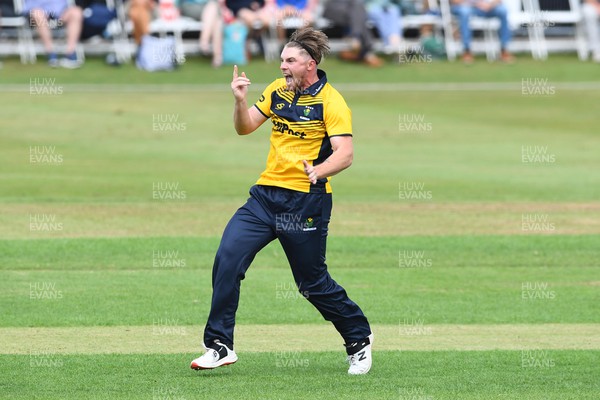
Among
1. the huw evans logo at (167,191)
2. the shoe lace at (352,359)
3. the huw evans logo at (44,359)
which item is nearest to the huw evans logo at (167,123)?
the huw evans logo at (167,191)

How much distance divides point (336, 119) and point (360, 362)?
1842mm

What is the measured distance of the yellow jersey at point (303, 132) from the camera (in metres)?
8.41

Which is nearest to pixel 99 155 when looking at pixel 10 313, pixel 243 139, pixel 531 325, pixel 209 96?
pixel 243 139

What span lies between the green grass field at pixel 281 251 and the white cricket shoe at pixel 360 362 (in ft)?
0.51

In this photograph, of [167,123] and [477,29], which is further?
[477,29]

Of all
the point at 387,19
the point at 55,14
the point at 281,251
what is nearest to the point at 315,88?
the point at 281,251

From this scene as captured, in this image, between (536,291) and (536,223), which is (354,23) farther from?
(536,291)

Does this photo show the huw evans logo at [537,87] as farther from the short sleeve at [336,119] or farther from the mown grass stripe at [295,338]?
the short sleeve at [336,119]

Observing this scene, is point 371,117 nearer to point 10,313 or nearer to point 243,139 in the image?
point 243,139

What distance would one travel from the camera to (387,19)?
30.6 meters

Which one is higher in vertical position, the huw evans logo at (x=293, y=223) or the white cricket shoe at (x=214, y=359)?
the huw evans logo at (x=293, y=223)

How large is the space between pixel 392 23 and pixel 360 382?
23.0 m

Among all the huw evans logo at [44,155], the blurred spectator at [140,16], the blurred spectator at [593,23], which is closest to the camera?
the huw evans logo at [44,155]

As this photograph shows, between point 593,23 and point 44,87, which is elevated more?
point 44,87
